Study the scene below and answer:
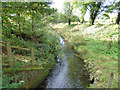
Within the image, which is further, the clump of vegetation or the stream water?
the stream water

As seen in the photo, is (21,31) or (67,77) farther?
(67,77)

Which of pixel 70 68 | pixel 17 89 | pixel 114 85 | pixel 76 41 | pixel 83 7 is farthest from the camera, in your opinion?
pixel 83 7

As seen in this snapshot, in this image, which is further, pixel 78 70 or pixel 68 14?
pixel 68 14

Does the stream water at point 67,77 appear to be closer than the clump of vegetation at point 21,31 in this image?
No

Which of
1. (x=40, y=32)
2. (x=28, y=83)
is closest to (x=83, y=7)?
(x=40, y=32)

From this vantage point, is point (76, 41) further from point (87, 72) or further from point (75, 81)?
point (75, 81)

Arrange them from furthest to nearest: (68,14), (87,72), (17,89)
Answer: (68,14)
(87,72)
(17,89)

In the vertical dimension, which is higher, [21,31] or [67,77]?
[21,31]

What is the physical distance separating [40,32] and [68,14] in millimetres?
19983

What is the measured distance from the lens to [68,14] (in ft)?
80.3

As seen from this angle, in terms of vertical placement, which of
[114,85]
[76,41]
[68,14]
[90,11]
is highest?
[68,14]

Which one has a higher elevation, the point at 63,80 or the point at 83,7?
the point at 83,7

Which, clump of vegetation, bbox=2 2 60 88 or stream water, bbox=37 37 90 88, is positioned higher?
clump of vegetation, bbox=2 2 60 88

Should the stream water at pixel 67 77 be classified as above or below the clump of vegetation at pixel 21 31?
below
